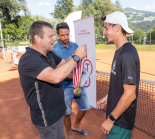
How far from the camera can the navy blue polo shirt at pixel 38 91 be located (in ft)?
6.18

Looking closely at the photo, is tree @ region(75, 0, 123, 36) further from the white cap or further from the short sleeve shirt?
the short sleeve shirt

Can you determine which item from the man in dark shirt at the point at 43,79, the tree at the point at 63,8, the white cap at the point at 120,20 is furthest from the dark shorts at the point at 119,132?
the tree at the point at 63,8

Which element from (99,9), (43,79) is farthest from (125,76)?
(99,9)

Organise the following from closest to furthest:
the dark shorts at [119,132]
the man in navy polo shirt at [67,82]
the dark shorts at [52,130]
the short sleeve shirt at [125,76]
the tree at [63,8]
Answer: the short sleeve shirt at [125,76] < the dark shorts at [119,132] < the dark shorts at [52,130] < the man in navy polo shirt at [67,82] < the tree at [63,8]

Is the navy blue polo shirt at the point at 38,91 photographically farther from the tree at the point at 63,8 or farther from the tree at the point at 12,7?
the tree at the point at 63,8

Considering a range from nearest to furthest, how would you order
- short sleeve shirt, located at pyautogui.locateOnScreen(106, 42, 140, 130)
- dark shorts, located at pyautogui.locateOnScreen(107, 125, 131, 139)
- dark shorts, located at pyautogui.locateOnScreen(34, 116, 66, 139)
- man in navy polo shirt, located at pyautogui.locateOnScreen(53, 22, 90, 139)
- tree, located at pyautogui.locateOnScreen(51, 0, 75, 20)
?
short sleeve shirt, located at pyautogui.locateOnScreen(106, 42, 140, 130) < dark shorts, located at pyautogui.locateOnScreen(107, 125, 131, 139) < dark shorts, located at pyautogui.locateOnScreen(34, 116, 66, 139) < man in navy polo shirt, located at pyautogui.locateOnScreen(53, 22, 90, 139) < tree, located at pyautogui.locateOnScreen(51, 0, 75, 20)

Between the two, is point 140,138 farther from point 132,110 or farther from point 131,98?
point 131,98

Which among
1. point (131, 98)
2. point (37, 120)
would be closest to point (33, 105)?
point (37, 120)

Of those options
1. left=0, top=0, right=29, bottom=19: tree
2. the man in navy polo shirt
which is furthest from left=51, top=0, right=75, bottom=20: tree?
the man in navy polo shirt

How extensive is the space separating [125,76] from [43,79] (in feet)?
3.30

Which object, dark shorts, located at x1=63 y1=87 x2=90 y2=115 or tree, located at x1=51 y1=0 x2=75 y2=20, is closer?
dark shorts, located at x1=63 y1=87 x2=90 y2=115

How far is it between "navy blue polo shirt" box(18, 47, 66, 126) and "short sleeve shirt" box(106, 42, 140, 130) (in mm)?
806

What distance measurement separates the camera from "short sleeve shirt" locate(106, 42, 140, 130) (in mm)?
1601

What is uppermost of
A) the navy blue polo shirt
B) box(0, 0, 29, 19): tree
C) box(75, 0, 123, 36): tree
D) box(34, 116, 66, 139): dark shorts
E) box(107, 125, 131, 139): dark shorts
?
box(75, 0, 123, 36): tree
